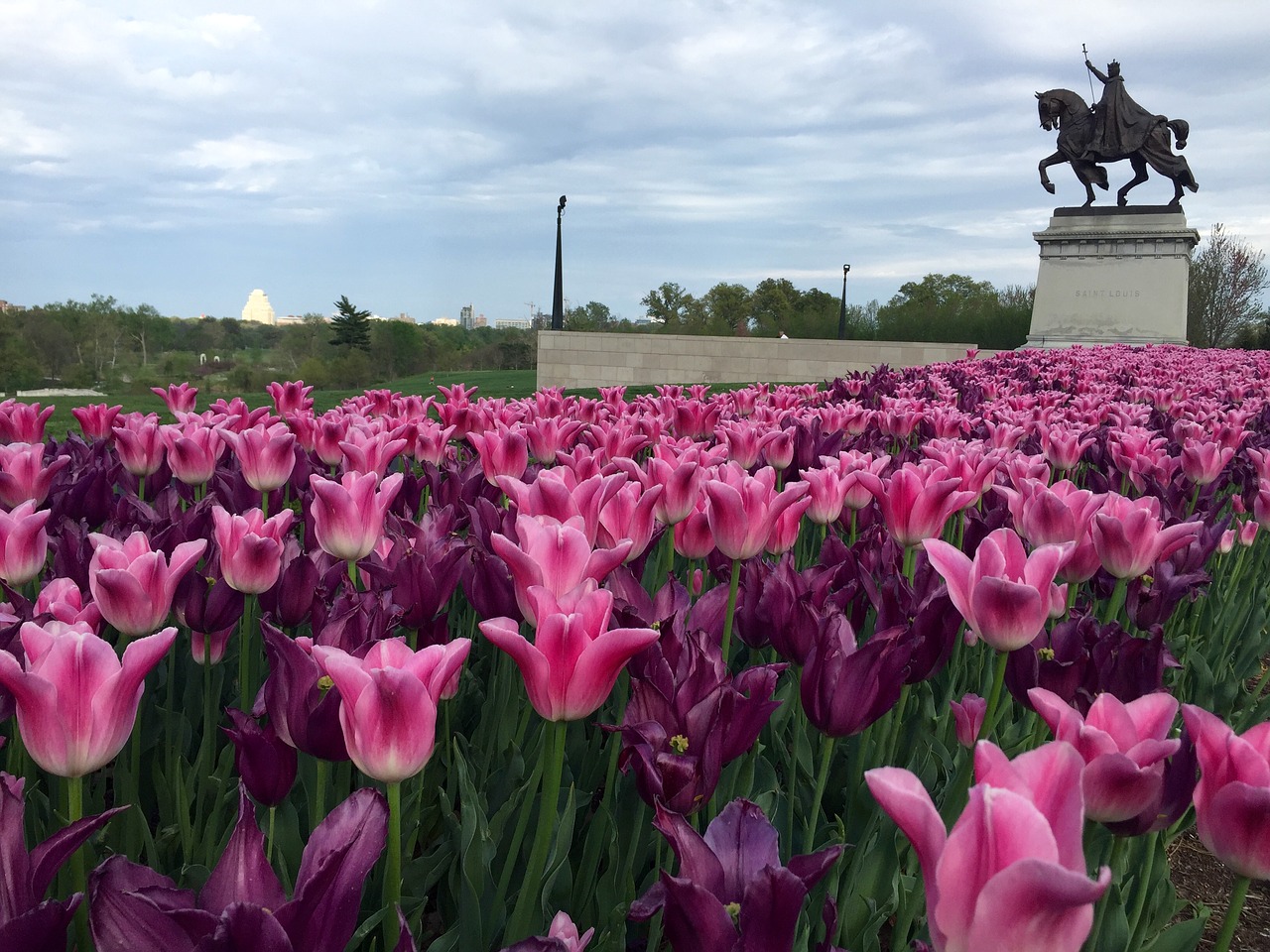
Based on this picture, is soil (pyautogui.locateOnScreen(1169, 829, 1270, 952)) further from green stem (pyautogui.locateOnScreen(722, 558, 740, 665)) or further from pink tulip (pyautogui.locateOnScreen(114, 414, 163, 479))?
pink tulip (pyautogui.locateOnScreen(114, 414, 163, 479))

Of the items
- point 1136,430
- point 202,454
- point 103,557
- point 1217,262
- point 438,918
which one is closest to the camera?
point 103,557

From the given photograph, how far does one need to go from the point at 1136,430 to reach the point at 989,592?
2879 millimetres

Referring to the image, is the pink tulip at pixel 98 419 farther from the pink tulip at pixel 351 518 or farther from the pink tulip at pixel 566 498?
the pink tulip at pixel 566 498

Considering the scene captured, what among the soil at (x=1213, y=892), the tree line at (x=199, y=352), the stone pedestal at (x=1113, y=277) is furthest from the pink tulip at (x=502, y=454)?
the tree line at (x=199, y=352)

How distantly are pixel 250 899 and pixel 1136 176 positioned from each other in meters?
40.7

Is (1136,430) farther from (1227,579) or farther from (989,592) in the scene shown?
(989,592)

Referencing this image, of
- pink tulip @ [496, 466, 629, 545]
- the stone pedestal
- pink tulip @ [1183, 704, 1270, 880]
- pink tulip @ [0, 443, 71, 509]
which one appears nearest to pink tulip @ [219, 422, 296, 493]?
pink tulip @ [0, 443, 71, 509]

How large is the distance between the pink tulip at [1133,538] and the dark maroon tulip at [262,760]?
1796 mm

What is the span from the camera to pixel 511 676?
2053 millimetres

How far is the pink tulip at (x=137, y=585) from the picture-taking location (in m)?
1.58

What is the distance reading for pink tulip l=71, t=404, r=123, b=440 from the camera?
150 inches

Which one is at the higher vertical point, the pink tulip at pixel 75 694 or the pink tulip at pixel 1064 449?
the pink tulip at pixel 1064 449

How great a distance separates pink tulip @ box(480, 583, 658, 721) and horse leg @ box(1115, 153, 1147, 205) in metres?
39.4

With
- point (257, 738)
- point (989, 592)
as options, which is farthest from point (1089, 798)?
point (257, 738)
